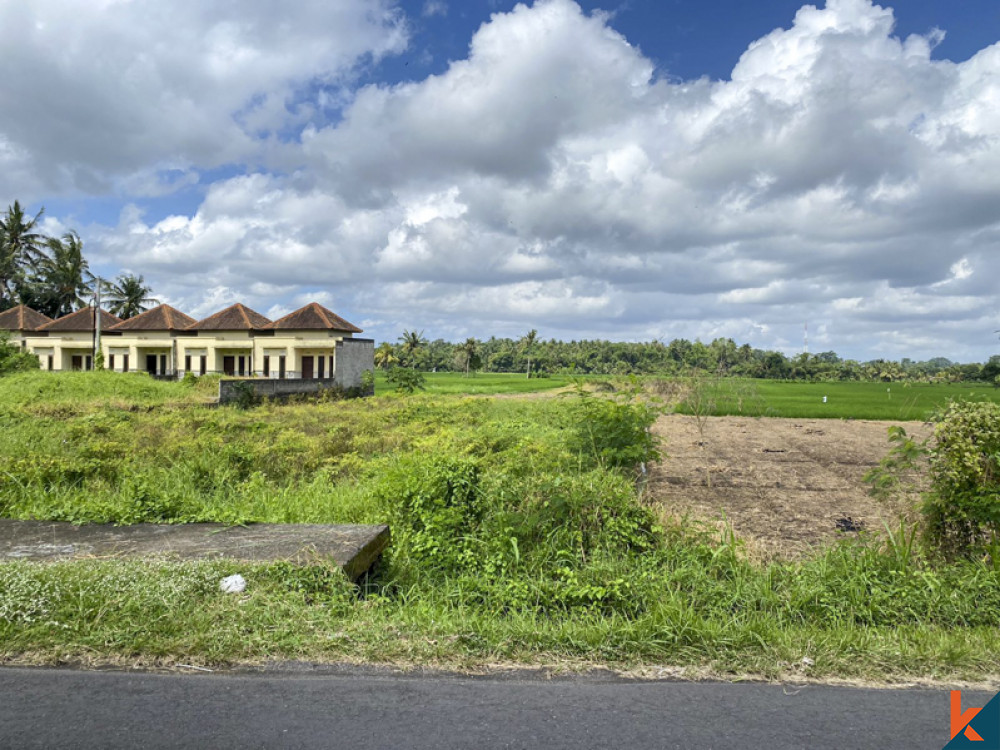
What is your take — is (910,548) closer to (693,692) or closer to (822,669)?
(822,669)

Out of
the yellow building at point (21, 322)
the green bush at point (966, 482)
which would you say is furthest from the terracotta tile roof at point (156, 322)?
the green bush at point (966, 482)

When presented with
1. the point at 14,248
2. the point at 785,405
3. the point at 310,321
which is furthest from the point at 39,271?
the point at 785,405

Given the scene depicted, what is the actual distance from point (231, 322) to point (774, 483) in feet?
109

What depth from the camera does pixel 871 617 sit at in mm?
3109

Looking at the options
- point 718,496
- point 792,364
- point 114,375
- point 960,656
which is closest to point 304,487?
point 718,496

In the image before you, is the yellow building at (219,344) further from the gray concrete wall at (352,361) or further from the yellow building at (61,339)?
the gray concrete wall at (352,361)

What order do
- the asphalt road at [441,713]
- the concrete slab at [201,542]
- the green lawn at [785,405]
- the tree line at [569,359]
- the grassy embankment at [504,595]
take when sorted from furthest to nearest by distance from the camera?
the tree line at [569,359] < the green lawn at [785,405] < the concrete slab at [201,542] < the grassy embankment at [504,595] < the asphalt road at [441,713]

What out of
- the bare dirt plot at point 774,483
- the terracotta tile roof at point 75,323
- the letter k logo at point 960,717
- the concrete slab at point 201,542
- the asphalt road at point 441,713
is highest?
the terracotta tile roof at point 75,323

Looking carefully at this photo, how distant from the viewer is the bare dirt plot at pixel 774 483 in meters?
5.64

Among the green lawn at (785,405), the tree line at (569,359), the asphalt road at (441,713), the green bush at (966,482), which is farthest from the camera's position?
the tree line at (569,359)

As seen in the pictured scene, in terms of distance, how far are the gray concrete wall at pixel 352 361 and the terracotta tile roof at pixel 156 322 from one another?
11954 millimetres

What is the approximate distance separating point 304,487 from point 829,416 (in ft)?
64.4

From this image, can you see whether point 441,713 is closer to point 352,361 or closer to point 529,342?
point 352,361

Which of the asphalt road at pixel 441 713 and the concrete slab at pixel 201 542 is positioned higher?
the concrete slab at pixel 201 542
